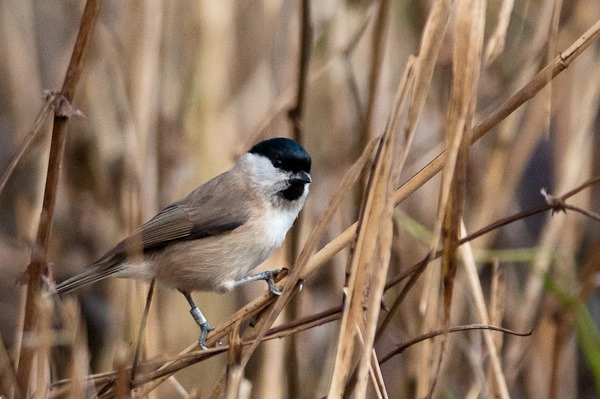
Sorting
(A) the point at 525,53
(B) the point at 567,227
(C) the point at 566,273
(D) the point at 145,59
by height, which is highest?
(A) the point at 525,53

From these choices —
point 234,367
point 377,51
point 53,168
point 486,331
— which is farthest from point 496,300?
point 53,168

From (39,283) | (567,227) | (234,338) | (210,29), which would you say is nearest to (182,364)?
(234,338)

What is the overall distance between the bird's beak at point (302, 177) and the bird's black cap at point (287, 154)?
0.04 feet

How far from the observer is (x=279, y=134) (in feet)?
9.38

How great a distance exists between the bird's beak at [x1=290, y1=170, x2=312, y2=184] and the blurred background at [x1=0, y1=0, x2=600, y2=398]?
1.02 feet

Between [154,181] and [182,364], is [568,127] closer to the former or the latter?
[154,181]

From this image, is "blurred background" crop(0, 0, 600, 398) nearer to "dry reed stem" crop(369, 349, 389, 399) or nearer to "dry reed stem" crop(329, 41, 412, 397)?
"dry reed stem" crop(369, 349, 389, 399)

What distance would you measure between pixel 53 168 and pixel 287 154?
0.90m

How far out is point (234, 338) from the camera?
4.24 ft

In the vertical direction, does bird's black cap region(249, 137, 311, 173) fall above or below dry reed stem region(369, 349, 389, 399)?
above

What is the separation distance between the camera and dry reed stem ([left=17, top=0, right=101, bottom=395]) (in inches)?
54.7

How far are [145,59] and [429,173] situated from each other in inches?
50.4

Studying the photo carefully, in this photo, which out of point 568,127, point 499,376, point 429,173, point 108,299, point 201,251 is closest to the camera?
point 429,173

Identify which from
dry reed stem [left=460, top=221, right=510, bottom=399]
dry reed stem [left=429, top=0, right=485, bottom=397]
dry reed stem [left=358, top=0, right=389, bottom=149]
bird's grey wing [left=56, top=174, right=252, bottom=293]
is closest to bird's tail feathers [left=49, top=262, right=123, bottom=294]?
bird's grey wing [left=56, top=174, right=252, bottom=293]
